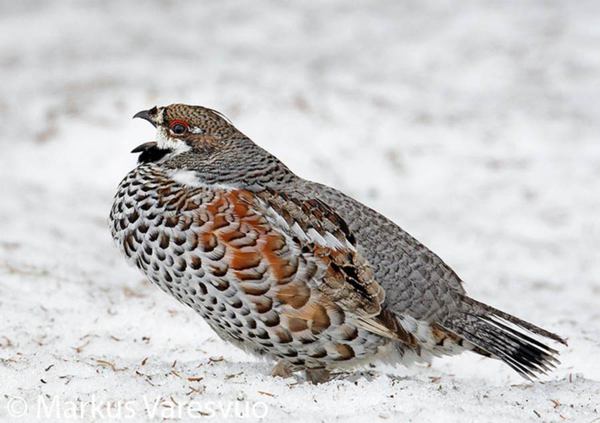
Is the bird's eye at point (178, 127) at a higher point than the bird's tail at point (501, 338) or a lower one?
higher

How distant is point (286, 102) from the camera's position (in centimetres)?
1185

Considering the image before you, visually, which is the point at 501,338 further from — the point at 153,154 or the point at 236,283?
the point at 153,154

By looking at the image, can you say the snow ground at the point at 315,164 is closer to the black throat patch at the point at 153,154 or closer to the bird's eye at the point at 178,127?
the black throat patch at the point at 153,154

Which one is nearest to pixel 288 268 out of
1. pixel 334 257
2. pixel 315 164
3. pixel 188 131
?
pixel 334 257

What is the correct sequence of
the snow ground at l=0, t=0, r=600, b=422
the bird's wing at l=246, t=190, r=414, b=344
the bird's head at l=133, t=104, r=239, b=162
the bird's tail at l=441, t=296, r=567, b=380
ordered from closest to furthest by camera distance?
the snow ground at l=0, t=0, r=600, b=422 < the bird's wing at l=246, t=190, r=414, b=344 < the bird's tail at l=441, t=296, r=567, b=380 < the bird's head at l=133, t=104, r=239, b=162

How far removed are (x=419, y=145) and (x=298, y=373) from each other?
6.71 meters

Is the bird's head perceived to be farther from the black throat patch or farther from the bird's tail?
the bird's tail

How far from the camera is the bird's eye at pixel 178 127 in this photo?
5.15m

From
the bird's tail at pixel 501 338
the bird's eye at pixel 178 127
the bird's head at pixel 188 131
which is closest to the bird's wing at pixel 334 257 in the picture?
the bird's tail at pixel 501 338

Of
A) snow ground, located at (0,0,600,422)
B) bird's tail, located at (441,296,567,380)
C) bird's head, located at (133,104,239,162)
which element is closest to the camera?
snow ground, located at (0,0,600,422)

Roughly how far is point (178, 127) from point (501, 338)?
2.10 metres

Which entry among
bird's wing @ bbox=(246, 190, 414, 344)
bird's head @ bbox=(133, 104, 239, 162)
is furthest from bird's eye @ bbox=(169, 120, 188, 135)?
bird's wing @ bbox=(246, 190, 414, 344)

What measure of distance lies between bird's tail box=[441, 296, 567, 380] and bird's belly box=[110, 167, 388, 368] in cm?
47

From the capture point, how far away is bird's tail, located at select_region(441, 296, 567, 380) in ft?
15.5
